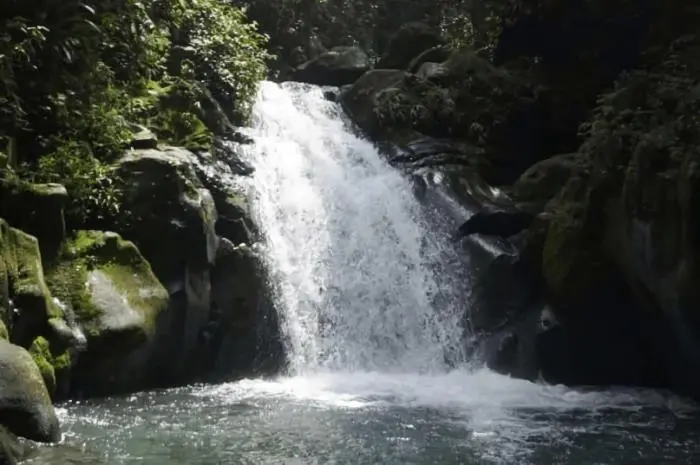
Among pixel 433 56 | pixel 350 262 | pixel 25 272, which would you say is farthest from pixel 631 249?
pixel 433 56

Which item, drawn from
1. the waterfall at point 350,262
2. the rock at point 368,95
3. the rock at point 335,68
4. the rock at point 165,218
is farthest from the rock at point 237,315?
the rock at point 335,68

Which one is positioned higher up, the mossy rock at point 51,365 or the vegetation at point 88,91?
the vegetation at point 88,91

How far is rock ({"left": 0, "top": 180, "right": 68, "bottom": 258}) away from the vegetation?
1.66 ft

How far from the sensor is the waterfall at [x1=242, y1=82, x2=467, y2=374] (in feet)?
50.0

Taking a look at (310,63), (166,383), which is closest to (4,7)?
(166,383)

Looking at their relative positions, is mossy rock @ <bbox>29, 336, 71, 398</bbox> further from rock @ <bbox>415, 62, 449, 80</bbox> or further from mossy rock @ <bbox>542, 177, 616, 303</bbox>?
rock @ <bbox>415, 62, 449, 80</bbox>

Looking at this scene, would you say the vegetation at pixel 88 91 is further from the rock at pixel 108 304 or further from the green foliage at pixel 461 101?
the green foliage at pixel 461 101

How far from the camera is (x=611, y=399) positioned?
1310 cm

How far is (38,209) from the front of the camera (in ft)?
39.9

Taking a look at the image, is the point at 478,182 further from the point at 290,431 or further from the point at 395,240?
the point at 290,431

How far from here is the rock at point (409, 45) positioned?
82.8 feet

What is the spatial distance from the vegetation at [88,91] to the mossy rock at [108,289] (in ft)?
2.95

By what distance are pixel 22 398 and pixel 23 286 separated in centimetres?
271

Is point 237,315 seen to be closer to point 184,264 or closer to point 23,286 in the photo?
point 184,264
